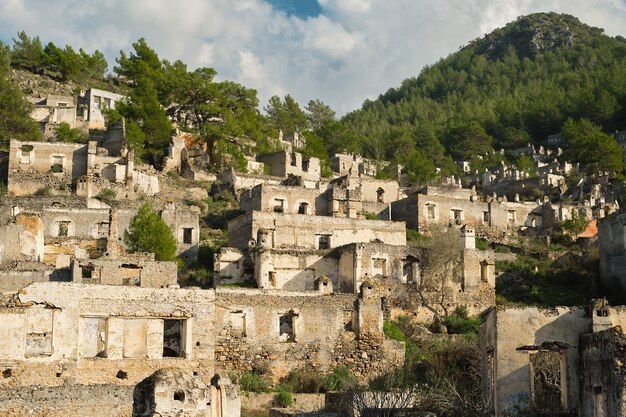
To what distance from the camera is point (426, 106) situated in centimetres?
12225

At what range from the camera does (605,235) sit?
45062 mm

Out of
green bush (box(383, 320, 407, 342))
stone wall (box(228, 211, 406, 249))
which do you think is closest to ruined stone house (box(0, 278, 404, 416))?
green bush (box(383, 320, 407, 342))

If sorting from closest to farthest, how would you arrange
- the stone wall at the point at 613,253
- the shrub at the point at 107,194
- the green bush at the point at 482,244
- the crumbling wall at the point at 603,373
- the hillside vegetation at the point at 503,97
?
the crumbling wall at the point at 603,373
the stone wall at the point at 613,253
the shrub at the point at 107,194
the green bush at the point at 482,244
the hillside vegetation at the point at 503,97

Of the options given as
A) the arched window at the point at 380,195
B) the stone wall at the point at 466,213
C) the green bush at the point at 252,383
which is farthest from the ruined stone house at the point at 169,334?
the arched window at the point at 380,195

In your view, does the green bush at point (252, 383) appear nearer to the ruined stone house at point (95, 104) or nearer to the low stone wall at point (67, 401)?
the low stone wall at point (67, 401)

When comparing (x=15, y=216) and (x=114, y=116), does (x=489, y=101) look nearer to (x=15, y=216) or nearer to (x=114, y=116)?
(x=114, y=116)

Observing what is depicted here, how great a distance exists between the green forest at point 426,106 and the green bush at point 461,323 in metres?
23.6

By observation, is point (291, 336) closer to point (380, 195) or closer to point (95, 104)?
point (380, 195)

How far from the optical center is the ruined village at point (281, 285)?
24547 mm

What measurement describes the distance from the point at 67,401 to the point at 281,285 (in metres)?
15.8

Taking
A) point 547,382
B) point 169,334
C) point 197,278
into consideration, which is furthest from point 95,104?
point 547,382

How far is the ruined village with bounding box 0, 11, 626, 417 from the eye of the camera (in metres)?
24.5

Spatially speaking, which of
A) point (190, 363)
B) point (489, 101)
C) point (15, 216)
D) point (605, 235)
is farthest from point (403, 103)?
point (190, 363)

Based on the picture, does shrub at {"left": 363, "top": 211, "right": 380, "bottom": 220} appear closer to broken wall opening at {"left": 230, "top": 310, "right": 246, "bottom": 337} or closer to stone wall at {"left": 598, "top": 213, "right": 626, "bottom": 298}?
stone wall at {"left": 598, "top": 213, "right": 626, "bottom": 298}
